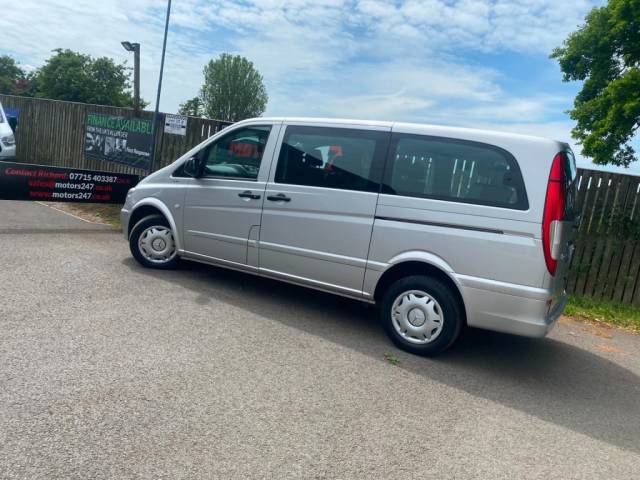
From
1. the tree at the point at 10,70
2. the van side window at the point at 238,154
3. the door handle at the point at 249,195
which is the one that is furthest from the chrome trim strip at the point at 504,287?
the tree at the point at 10,70

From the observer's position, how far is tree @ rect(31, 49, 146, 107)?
45719mm

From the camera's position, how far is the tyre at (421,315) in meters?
4.57

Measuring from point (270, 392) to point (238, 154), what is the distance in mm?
3069

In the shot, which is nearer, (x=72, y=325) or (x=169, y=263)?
(x=72, y=325)

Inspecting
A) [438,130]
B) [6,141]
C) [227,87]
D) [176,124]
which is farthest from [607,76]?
[227,87]

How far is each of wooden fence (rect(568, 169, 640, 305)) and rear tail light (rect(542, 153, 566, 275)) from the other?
3639 mm

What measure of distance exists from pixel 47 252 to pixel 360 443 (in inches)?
208

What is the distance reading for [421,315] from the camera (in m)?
4.70

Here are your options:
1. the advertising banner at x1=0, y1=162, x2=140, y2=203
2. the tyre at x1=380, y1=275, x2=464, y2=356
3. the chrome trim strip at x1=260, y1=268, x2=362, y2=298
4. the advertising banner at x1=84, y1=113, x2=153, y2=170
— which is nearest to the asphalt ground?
the tyre at x1=380, y1=275, x2=464, y2=356

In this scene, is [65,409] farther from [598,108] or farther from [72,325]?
[598,108]

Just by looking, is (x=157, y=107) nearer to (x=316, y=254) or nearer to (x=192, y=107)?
(x=316, y=254)

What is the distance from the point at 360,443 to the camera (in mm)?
3178

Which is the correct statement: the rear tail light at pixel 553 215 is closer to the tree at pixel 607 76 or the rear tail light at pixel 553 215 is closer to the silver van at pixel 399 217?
the silver van at pixel 399 217

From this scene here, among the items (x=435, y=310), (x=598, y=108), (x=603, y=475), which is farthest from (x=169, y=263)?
(x=598, y=108)
